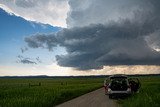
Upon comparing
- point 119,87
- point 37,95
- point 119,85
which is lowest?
point 37,95

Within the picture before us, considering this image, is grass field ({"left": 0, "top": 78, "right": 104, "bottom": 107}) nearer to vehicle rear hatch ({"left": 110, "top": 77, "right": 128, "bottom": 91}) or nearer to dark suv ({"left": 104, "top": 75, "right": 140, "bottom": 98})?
dark suv ({"left": 104, "top": 75, "right": 140, "bottom": 98})

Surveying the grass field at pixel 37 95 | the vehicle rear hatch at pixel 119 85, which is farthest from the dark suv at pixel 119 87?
the grass field at pixel 37 95

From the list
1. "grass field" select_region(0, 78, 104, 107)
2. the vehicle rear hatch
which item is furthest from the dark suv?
"grass field" select_region(0, 78, 104, 107)

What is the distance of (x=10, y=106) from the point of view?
21859 mm

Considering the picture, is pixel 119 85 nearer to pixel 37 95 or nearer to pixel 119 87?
pixel 119 87

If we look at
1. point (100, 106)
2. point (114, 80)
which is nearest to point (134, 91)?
point (114, 80)

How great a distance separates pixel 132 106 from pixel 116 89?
12.3 metres

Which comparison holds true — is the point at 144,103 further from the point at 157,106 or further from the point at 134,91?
the point at 134,91

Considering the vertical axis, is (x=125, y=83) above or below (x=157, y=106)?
above

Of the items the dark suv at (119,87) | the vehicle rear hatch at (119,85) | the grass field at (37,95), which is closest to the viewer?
the grass field at (37,95)

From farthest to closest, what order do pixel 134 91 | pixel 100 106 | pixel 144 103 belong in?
pixel 134 91, pixel 100 106, pixel 144 103

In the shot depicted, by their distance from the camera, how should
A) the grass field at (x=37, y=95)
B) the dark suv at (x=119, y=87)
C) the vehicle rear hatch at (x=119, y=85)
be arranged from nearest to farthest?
the grass field at (x=37, y=95)
the dark suv at (x=119, y=87)
the vehicle rear hatch at (x=119, y=85)

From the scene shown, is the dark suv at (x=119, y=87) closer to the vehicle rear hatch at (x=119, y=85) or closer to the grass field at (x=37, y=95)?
the vehicle rear hatch at (x=119, y=85)

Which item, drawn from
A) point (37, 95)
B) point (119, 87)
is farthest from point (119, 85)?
point (37, 95)
